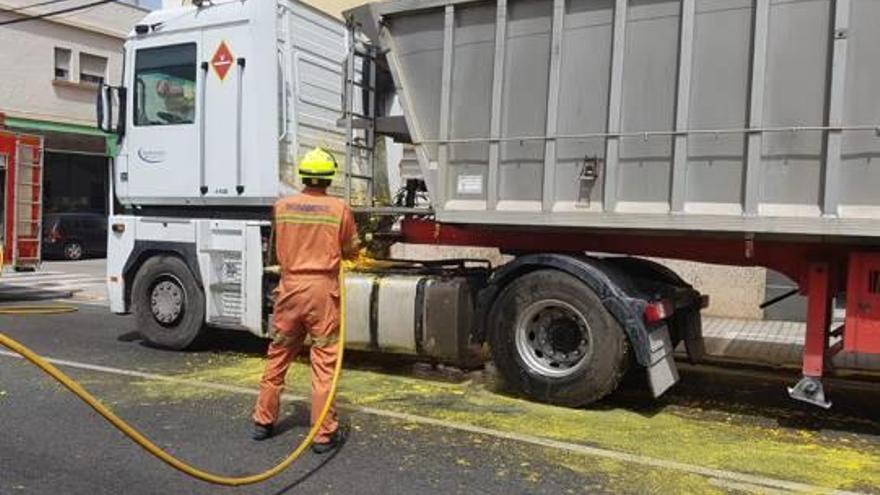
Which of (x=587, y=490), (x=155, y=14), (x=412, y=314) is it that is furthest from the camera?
(x=155, y=14)

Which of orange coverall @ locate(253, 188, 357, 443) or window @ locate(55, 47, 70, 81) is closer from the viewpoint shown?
orange coverall @ locate(253, 188, 357, 443)

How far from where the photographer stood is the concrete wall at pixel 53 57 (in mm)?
26844

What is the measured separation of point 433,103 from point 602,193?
162 cm

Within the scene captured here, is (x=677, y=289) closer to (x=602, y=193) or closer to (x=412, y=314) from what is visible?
(x=602, y=193)

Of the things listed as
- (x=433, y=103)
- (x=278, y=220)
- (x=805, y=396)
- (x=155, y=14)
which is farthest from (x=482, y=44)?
(x=155, y=14)

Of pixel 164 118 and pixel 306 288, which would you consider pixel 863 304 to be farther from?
pixel 164 118

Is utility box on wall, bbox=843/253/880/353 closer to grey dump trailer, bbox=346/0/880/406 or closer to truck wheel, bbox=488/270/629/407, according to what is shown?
grey dump trailer, bbox=346/0/880/406

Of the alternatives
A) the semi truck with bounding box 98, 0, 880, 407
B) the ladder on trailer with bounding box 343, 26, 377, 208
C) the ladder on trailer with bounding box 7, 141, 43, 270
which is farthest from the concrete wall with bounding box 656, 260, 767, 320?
the ladder on trailer with bounding box 7, 141, 43, 270

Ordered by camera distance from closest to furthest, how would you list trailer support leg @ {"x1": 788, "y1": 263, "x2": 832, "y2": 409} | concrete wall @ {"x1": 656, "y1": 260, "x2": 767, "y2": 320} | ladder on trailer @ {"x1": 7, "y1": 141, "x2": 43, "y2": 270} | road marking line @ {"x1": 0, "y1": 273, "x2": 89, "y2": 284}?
trailer support leg @ {"x1": 788, "y1": 263, "x2": 832, "y2": 409} < concrete wall @ {"x1": 656, "y1": 260, "x2": 767, "y2": 320} < ladder on trailer @ {"x1": 7, "y1": 141, "x2": 43, "y2": 270} < road marking line @ {"x1": 0, "y1": 273, "x2": 89, "y2": 284}

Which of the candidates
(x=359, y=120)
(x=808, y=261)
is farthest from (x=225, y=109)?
(x=808, y=261)

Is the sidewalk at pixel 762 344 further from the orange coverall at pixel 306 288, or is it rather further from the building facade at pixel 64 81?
the building facade at pixel 64 81

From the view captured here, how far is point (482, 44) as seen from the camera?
6969mm

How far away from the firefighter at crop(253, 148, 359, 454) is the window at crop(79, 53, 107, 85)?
85.3ft

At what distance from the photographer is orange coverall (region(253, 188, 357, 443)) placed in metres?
5.79
